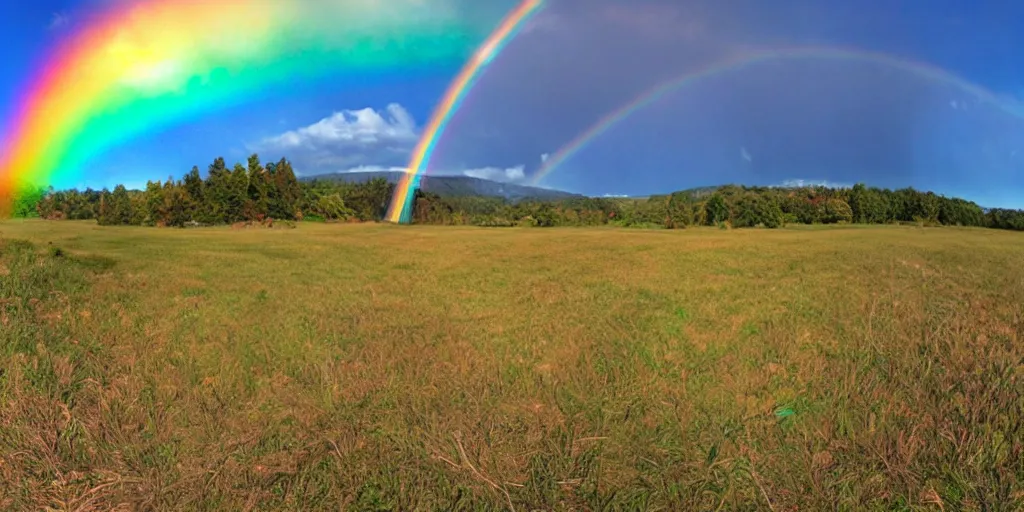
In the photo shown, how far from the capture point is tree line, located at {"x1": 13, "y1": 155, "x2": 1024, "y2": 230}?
166 ft

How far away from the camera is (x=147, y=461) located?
3525 mm

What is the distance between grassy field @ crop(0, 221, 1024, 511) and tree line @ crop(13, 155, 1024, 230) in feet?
114

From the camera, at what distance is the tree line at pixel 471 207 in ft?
166

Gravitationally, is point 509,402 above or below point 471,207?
below

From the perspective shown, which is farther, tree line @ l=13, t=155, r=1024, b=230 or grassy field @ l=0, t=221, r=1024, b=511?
tree line @ l=13, t=155, r=1024, b=230

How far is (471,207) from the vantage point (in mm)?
105750

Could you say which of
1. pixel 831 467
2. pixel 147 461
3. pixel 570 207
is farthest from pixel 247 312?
pixel 570 207

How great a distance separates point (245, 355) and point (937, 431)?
22.6ft

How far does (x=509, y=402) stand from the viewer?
171 inches

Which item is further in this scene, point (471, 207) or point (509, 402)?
point (471, 207)

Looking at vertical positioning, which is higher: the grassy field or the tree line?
the tree line

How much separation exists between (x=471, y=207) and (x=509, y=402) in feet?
337

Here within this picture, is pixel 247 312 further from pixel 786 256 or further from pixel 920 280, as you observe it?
pixel 786 256

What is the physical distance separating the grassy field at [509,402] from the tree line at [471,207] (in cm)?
3475
